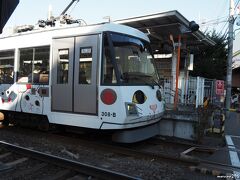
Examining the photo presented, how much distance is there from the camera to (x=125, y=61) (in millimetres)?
8133

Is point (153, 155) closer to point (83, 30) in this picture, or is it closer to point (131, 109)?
point (131, 109)

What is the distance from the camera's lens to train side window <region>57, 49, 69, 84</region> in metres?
8.59

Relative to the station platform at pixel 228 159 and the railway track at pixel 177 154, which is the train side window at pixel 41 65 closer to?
the railway track at pixel 177 154

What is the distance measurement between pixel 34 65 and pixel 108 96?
9.50 ft

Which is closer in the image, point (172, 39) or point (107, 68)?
point (107, 68)

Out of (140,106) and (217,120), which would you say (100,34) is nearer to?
(140,106)

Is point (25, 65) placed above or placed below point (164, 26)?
below

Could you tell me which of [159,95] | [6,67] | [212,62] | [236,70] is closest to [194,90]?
[159,95]

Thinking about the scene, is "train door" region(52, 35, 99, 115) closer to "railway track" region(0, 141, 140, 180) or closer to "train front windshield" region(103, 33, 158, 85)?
"train front windshield" region(103, 33, 158, 85)

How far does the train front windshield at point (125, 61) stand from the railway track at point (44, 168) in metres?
2.21

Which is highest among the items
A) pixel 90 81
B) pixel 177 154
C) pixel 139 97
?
pixel 90 81

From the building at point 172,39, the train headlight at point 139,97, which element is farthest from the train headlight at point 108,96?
the building at point 172,39

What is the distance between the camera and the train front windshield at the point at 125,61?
25.7ft

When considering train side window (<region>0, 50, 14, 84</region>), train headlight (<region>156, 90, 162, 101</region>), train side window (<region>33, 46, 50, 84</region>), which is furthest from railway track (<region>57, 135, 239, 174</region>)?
train side window (<region>0, 50, 14, 84</region>)
